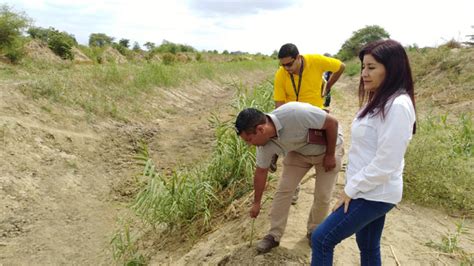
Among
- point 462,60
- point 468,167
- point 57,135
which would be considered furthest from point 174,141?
point 462,60

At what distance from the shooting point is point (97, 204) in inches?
186

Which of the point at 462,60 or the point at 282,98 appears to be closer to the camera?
the point at 282,98

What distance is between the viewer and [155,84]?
31.6 feet

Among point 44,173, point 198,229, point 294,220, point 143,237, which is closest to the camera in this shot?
point 294,220

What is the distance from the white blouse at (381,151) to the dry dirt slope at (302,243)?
3.78 ft

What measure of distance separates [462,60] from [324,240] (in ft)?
36.7

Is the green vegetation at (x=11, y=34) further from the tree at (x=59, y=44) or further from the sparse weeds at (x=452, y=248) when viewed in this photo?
the sparse weeds at (x=452, y=248)

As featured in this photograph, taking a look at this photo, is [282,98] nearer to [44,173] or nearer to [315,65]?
[315,65]

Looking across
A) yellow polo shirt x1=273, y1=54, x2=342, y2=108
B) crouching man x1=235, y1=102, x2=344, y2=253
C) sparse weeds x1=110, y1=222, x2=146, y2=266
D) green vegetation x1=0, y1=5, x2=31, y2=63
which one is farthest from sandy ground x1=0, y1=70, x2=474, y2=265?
green vegetation x1=0, y1=5, x2=31, y2=63

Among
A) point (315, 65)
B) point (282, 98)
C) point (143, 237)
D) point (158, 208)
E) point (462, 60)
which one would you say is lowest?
point (143, 237)

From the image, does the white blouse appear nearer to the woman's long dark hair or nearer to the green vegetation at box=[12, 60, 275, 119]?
the woman's long dark hair

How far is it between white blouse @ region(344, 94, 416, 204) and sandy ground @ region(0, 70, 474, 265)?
3.77 feet

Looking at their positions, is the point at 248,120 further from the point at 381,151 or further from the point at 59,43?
the point at 59,43

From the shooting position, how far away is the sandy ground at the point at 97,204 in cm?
295
